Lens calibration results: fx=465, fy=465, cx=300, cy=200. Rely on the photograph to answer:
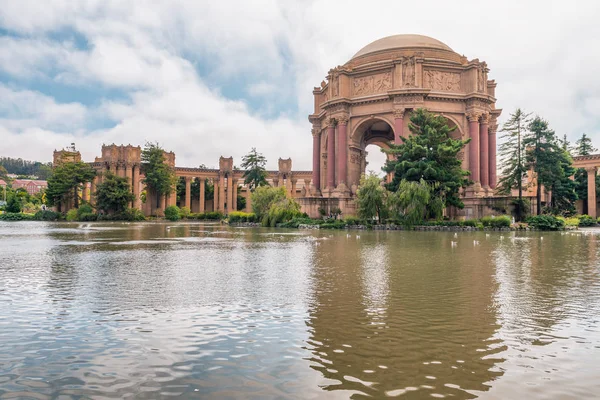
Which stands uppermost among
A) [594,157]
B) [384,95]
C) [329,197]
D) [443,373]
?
[384,95]

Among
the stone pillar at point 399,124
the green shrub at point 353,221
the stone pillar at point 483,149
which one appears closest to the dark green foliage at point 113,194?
the green shrub at point 353,221

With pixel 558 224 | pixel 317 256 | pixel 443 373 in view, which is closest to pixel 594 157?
pixel 558 224

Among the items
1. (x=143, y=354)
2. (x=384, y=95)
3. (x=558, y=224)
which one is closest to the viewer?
(x=143, y=354)

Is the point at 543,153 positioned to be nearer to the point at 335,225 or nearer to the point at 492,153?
the point at 492,153

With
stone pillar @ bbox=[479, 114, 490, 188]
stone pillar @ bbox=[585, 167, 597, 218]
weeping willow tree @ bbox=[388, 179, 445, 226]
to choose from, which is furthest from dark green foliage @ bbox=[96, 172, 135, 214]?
stone pillar @ bbox=[585, 167, 597, 218]

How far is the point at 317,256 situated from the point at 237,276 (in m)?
4.55

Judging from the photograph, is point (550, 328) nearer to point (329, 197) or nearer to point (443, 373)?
point (443, 373)

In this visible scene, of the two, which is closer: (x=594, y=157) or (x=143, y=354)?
(x=143, y=354)

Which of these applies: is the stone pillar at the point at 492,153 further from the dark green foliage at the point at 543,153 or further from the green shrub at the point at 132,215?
the green shrub at the point at 132,215

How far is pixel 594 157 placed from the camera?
53562mm

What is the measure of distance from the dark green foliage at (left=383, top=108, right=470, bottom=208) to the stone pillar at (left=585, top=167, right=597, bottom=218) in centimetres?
2413

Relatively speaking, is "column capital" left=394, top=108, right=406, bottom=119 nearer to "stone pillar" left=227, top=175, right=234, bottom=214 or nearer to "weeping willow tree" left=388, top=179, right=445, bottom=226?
"weeping willow tree" left=388, top=179, right=445, bottom=226

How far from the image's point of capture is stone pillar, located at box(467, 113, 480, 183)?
1773 inches

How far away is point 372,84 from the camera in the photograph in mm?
47250
